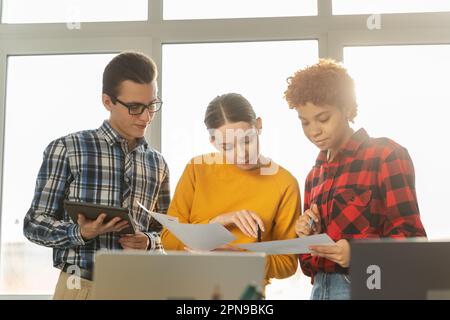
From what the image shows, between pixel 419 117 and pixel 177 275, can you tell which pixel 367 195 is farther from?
pixel 419 117

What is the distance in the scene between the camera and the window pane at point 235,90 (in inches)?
113

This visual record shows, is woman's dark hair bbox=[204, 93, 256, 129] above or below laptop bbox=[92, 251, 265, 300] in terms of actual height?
above

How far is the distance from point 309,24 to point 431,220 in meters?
1.17

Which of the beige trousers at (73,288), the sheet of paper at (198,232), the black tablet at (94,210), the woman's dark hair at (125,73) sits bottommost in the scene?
the beige trousers at (73,288)

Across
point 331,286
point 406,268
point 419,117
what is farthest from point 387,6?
point 406,268

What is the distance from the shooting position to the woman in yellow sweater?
5.99 ft

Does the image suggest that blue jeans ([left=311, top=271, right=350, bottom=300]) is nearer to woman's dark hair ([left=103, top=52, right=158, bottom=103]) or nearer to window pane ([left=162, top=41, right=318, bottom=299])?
woman's dark hair ([left=103, top=52, right=158, bottom=103])

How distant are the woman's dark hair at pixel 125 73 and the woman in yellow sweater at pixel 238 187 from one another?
282mm

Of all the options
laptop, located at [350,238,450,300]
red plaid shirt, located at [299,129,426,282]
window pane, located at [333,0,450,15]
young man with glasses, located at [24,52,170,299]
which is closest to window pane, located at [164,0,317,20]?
window pane, located at [333,0,450,15]

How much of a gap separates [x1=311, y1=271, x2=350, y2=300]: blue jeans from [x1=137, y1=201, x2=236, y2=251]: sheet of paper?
33 cm

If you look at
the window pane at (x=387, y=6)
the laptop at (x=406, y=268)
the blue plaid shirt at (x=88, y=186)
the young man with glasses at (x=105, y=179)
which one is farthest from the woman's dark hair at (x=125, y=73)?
the window pane at (x=387, y=6)

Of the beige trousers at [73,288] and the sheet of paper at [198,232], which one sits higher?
the sheet of paper at [198,232]

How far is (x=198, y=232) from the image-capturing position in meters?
1.56

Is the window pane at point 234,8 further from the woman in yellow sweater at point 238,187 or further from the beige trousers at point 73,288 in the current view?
the beige trousers at point 73,288
